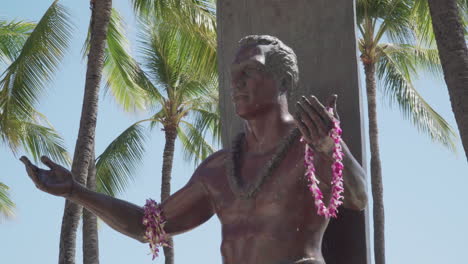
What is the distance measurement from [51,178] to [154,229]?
657 mm

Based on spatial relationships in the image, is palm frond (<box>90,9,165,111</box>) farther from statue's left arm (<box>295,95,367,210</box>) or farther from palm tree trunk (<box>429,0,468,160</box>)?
statue's left arm (<box>295,95,367,210</box>)

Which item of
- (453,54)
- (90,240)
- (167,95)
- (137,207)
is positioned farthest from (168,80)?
(137,207)

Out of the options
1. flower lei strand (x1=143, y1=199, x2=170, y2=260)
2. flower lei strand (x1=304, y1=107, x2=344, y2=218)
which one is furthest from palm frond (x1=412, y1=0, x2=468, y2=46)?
flower lei strand (x1=304, y1=107, x2=344, y2=218)

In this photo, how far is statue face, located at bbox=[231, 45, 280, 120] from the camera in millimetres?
5367

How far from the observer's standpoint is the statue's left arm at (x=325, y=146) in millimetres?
4551

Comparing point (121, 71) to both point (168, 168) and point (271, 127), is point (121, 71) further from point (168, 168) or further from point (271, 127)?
point (271, 127)

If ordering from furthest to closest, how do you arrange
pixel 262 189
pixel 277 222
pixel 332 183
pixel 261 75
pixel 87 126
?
pixel 87 126, pixel 261 75, pixel 262 189, pixel 277 222, pixel 332 183

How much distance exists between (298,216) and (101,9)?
36.8 ft

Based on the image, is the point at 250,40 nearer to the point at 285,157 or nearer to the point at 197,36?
the point at 285,157

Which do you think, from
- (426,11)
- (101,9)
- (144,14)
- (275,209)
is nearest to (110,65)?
(144,14)

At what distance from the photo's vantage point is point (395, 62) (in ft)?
77.7

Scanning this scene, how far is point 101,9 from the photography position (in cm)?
1589

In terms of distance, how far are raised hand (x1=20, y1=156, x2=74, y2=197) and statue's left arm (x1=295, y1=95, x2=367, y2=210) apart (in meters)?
1.44

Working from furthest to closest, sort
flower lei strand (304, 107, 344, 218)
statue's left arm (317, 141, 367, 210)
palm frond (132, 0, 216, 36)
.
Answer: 1. palm frond (132, 0, 216, 36)
2. statue's left arm (317, 141, 367, 210)
3. flower lei strand (304, 107, 344, 218)
